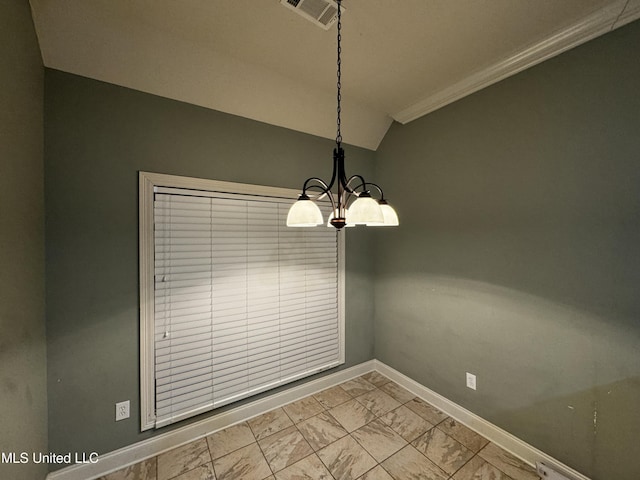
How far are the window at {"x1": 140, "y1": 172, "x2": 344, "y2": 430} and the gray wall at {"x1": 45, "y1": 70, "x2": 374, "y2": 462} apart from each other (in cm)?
11

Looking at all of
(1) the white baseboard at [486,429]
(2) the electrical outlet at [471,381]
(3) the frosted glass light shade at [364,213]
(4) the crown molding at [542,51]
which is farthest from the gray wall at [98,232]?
(2) the electrical outlet at [471,381]

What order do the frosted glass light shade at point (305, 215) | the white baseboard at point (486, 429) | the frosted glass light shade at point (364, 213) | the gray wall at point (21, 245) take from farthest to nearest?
the white baseboard at point (486, 429)
the frosted glass light shade at point (305, 215)
the frosted glass light shade at point (364, 213)
the gray wall at point (21, 245)

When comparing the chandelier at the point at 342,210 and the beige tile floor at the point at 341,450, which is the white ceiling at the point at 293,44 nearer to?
the chandelier at the point at 342,210

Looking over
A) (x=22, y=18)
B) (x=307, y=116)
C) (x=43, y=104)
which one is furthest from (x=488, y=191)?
(x=43, y=104)

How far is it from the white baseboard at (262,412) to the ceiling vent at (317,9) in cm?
290

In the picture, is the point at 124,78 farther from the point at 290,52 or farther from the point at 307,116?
the point at 307,116

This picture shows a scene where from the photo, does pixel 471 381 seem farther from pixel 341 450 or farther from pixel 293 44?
pixel 293 44

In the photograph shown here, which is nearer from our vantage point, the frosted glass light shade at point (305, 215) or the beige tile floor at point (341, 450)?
the frosted glass light shade at point (305, 215)

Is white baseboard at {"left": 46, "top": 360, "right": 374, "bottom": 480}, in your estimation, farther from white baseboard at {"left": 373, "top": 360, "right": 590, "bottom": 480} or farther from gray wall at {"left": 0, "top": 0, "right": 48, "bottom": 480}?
white baseboard at {"left": 373, "top": 360, "right": 590, "bottom": 480}

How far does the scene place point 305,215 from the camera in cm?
123

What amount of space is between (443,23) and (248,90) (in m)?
1.42

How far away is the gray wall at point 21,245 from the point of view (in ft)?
3.25

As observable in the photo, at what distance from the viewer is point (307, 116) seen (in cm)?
240

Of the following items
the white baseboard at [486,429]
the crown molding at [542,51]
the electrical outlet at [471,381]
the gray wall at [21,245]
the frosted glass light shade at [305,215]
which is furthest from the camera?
the electrical outlet at [471,381]
